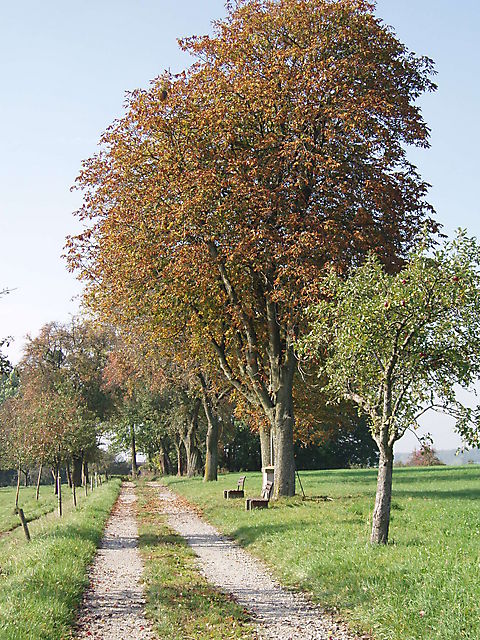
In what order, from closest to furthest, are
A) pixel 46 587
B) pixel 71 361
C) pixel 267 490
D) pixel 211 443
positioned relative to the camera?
pixel 46 587, pixel 267 490, pixel 211 443, pixel 71 361

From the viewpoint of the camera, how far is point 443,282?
420 inches

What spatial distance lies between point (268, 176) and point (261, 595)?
44.4ft

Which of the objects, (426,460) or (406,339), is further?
(426,460)

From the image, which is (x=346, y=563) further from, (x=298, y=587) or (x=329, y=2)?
(x=329, y=2)

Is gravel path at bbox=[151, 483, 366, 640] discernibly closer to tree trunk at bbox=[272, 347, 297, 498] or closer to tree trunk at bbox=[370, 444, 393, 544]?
tree trunk at bbox=[370, 444, 393, 544]

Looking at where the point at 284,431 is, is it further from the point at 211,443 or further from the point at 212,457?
the point at 211,443

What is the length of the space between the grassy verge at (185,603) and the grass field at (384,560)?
132cm

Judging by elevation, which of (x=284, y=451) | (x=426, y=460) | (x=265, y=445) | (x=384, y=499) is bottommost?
(x=426, y=460)

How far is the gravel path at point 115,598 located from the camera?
811 cm

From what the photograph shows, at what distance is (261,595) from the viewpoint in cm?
978

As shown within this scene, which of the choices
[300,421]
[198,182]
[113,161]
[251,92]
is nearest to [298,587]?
[198,182]

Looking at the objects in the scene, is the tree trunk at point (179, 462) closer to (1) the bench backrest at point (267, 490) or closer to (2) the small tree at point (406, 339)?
(1) the bench backrest at point (267, 490)

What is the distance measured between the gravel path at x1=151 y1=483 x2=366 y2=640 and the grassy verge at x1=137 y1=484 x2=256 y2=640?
23cm

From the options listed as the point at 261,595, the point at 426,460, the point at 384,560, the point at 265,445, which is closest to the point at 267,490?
the point at 265,445
